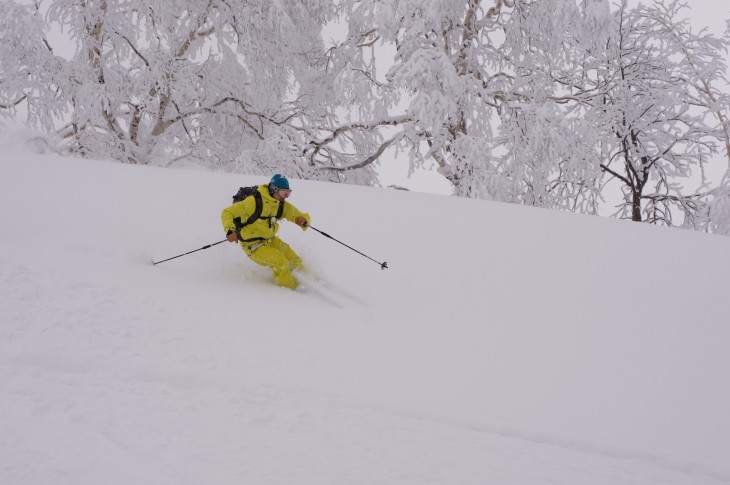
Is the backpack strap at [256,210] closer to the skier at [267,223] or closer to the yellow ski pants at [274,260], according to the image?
the skier at [267,223]

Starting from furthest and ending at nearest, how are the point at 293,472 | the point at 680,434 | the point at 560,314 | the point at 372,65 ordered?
1. the point at 372,65
2. the point at 560,314
3. the point at 680,434
4. the point at 293,472

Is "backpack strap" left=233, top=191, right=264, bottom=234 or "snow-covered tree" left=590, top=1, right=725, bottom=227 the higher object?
"snow-covered tree" left=590, top=1, right=725, bottom=227

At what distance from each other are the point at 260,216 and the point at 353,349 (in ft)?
6.34

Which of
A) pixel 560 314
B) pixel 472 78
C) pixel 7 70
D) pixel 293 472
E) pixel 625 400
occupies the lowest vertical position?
pixel 293 472

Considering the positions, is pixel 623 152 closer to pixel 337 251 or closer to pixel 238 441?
pixel 337 251

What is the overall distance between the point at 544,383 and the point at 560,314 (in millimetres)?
1206

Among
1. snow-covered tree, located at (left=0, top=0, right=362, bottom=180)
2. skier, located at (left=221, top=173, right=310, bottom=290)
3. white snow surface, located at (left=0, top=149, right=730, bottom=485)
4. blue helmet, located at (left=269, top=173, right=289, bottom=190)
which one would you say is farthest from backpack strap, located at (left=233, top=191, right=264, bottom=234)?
snow-covered tree, located at (left=0, top=0, right=362, bottom=180)

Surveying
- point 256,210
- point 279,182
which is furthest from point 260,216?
point 279,182

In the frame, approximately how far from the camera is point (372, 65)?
37.0ft

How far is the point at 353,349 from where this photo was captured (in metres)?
4.03

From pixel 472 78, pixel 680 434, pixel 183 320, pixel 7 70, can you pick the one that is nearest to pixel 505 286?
pixel 680 434

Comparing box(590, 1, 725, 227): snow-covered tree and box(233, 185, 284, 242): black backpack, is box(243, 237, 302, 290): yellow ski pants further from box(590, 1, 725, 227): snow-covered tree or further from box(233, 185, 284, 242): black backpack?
box(590, 1, 725, 227): snow-covered tree

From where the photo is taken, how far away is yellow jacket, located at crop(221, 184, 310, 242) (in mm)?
5101

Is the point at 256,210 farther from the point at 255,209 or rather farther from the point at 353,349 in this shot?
the point at 353,349
